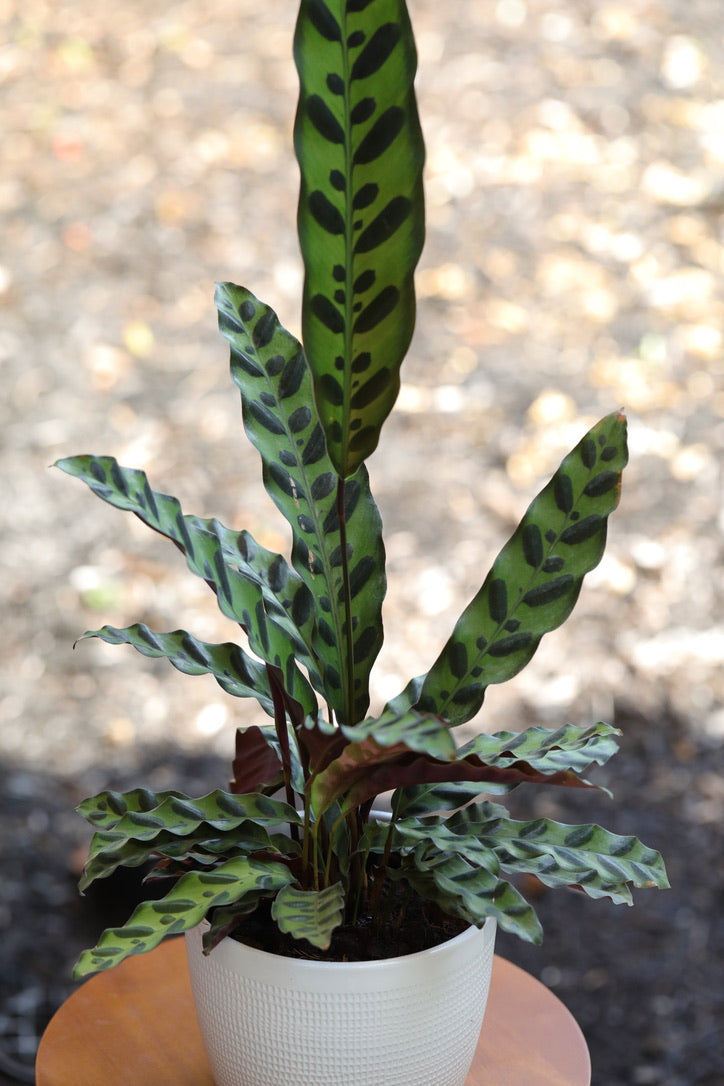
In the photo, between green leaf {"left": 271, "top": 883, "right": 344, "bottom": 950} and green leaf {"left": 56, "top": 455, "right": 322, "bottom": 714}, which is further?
green leaf {"left": 56, "top": 455, "right": 322, "bottom": 714}

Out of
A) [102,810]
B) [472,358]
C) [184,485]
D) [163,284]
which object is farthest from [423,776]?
[163,284]

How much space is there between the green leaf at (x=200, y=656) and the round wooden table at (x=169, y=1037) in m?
0.28

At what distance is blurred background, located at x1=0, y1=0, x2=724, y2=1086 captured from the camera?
1.64 m

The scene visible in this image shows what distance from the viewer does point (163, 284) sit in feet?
7.63

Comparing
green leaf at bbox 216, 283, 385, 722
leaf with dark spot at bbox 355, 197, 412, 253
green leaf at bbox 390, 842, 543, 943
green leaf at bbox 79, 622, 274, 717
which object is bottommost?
green leaf at bbox 390, 842, 543, 943

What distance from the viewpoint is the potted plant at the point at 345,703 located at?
632 millimetres

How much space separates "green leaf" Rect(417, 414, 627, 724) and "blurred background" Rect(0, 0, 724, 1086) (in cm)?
88

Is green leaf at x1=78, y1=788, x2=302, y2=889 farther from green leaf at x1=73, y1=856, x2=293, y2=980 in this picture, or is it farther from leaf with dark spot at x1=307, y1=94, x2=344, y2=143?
leaf with dark spot at x1=307, y1=94, x2=344, y2=143

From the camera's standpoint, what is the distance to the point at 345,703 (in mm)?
796

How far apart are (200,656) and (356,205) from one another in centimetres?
32

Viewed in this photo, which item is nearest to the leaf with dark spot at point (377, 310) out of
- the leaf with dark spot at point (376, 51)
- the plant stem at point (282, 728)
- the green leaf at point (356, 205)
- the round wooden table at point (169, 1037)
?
the green leaf at point (356, 205)

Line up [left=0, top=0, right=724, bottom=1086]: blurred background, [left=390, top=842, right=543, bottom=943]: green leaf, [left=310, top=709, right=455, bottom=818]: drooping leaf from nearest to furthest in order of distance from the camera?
[left=310, top=709, right=455, bottom=818]: drooping leaf
[left=390, top=842, right=543, bottom=943]: green leaf
[left=0, top=0, right=724, bottom=1086]: blurred background

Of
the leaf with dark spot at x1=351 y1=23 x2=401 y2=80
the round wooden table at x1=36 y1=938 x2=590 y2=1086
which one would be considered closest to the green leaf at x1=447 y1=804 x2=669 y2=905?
the round wooden table at x1=36 y1=938 x2=590 y2=1086

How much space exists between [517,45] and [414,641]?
1.53m
